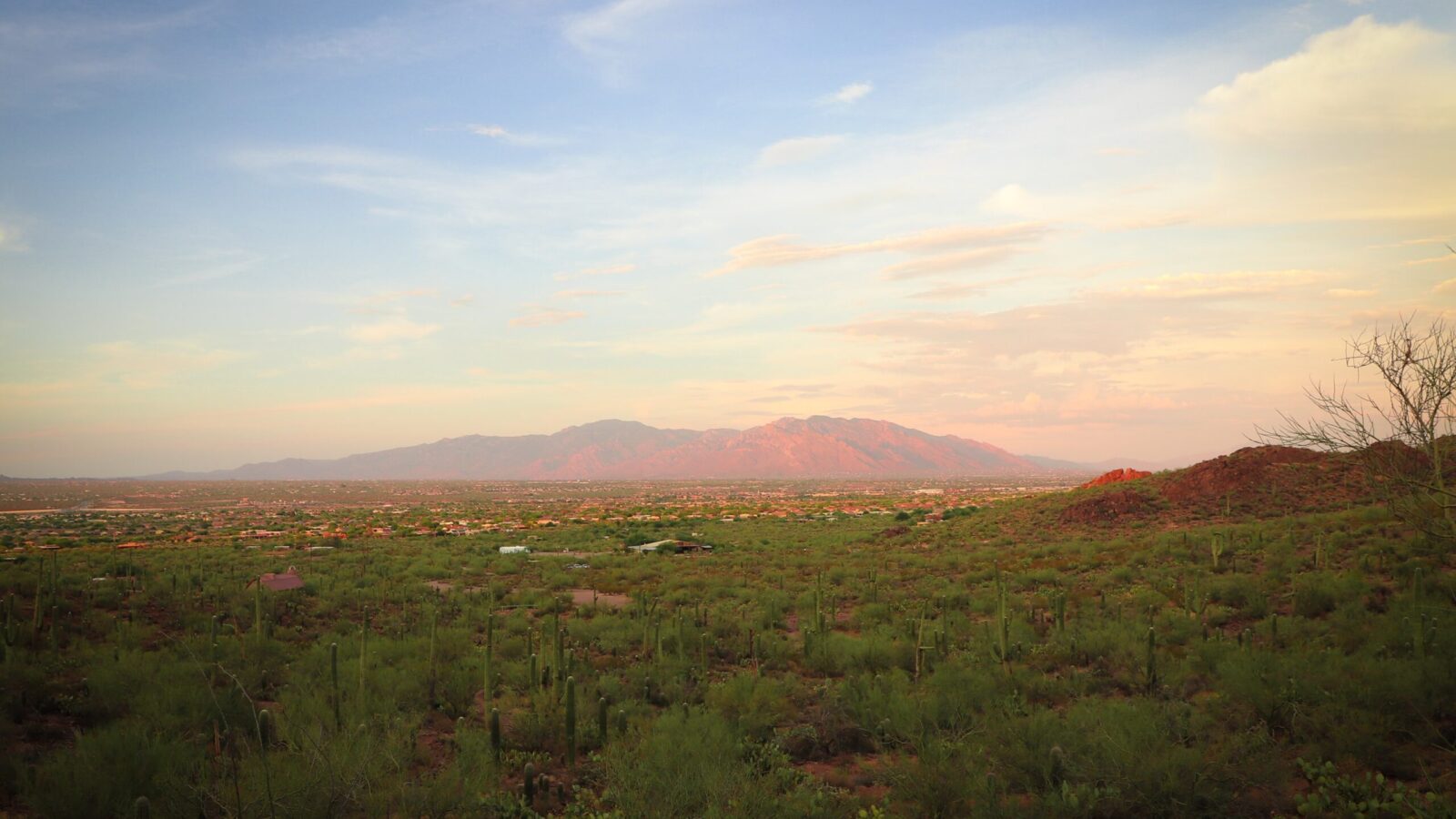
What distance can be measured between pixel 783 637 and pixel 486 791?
8.75 m

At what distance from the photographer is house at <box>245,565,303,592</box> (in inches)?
826

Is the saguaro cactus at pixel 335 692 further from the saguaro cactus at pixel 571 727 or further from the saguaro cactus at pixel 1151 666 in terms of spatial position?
the saguaro cactus at pixel 1151 666

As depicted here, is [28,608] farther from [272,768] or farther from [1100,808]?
[1100,808]

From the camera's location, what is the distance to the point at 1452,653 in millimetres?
10078

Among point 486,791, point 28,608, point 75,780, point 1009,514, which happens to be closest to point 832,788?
point 486,791

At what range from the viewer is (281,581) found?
870 inches

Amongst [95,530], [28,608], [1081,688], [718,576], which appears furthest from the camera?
[95,530]

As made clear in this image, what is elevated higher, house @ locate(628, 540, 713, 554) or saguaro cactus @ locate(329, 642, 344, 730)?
saguaro cactus @ locate(329, 642, 344, 730)

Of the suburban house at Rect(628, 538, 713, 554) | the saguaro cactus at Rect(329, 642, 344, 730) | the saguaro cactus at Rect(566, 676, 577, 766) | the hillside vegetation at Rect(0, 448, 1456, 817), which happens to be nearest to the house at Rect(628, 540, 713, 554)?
the suburban house at Rect(628, 538, 713, 554)

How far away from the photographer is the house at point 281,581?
21.0m

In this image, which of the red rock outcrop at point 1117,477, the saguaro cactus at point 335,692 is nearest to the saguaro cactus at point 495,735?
the saguaro cactus at point 335,692

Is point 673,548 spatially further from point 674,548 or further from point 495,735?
point 495,735

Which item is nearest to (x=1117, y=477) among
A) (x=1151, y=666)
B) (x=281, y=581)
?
(x=1151, y=666)

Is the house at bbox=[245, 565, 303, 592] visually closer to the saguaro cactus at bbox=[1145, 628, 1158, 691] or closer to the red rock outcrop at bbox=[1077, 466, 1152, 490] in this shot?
the saguaro cactus at bbox=[1145, 628, 1158, 691]
